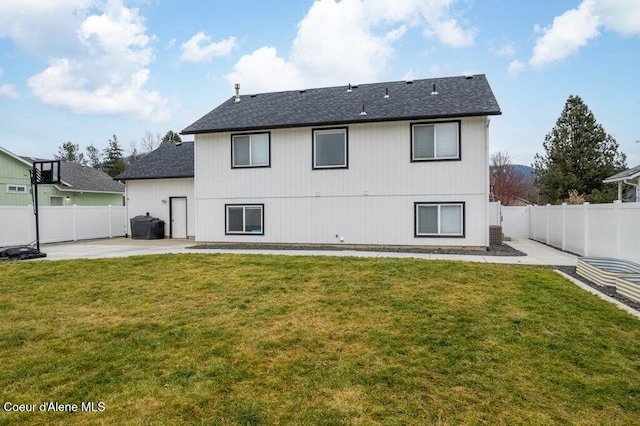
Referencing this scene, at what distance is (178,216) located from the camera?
1834cm

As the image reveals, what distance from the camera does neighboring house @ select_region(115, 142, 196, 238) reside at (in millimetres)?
18125

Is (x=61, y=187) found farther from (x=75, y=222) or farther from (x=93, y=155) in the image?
(x=93, y=155)

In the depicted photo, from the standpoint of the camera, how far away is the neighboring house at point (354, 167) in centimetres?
1271

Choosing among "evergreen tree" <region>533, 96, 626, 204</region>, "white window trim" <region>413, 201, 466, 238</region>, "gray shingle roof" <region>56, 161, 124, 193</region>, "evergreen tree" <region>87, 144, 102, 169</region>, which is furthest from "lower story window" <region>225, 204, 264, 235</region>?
"evergreen tree" <region>87, 144, 102, 169</region>

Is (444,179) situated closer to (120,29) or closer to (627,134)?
(120,29)

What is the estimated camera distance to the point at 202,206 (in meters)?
15.4

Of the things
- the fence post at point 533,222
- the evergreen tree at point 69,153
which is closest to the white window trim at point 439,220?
the fence post at point 533,222

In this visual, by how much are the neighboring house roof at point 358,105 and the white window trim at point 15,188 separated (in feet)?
50.2

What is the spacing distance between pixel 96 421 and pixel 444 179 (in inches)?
466

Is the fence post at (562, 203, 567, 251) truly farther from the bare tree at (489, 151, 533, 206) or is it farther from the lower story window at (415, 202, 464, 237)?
the bare tree at (489, 151, 533, 206)

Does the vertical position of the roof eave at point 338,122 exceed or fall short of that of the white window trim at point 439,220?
it exceeds it

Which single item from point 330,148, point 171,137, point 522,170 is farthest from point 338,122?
point 171,137

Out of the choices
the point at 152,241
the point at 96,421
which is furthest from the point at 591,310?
the point at 152,241

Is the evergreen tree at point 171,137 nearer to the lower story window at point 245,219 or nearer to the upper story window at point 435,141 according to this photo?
the lower story window at point 245,219
